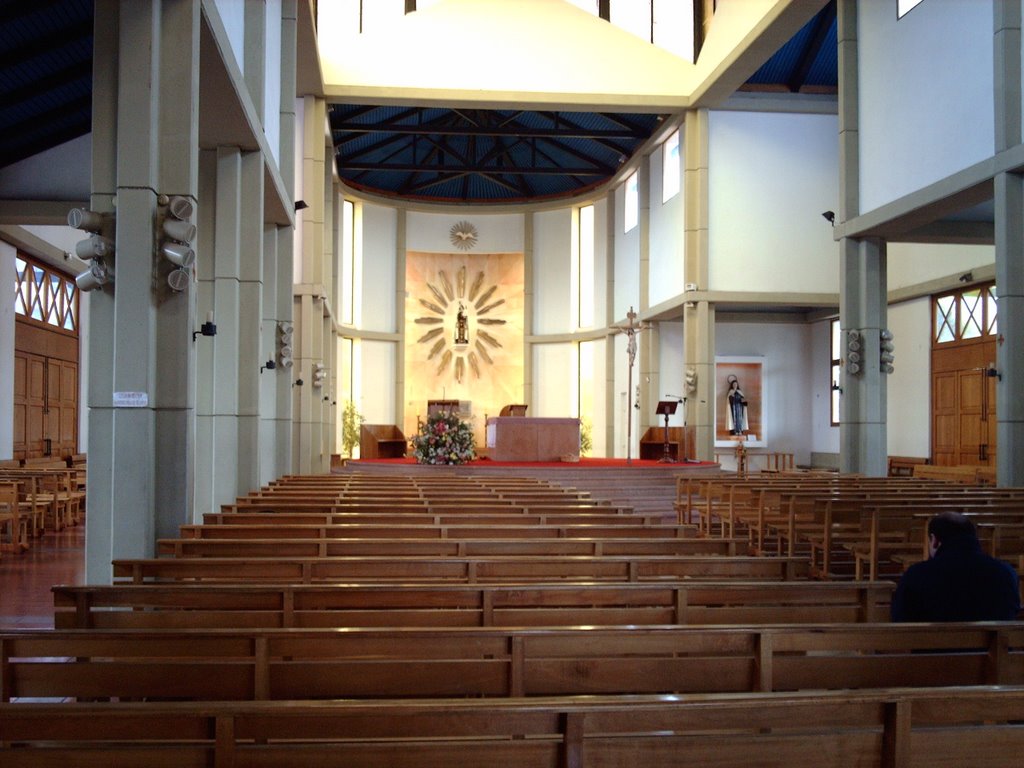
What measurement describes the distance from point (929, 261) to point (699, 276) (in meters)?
4.20

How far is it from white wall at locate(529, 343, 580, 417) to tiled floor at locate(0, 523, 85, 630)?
15.7 metres

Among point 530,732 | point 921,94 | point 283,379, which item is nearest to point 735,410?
point 921,94

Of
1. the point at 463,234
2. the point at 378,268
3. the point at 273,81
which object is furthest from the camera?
the point at 463,234

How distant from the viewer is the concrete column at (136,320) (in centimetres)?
544

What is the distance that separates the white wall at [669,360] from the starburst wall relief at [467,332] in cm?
548

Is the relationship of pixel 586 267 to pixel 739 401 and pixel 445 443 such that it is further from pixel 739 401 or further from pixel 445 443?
pixel 445 443

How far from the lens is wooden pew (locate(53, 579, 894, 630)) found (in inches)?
121

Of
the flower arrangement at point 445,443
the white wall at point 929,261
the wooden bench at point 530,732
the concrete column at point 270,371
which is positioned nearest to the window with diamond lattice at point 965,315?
the white wall at point 929,261

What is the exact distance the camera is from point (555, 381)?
979 inches

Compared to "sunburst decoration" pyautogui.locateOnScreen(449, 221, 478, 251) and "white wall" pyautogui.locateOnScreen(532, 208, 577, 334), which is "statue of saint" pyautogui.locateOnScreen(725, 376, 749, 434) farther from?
"sunburst decoration" pyautogui.locateOnScreen(449, 221, 478, 251)

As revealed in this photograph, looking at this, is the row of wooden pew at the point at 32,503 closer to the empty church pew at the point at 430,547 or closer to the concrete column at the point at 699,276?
the empty church pew at the point at 430,547

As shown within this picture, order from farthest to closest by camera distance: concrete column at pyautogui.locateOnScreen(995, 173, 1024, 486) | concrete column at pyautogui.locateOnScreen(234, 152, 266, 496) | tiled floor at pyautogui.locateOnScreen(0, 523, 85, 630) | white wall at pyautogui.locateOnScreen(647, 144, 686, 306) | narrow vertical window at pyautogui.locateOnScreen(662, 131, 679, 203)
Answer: narrow vertical window at pyautogui.locateOnScreen(662, 131, 679, 203), white wall at pyautogui.locateOnScreen(647, 144, 686, 306), concrete column at pyautogui.locateOnScreen(995, 173, 1024, 486), concrete column at pyautogui.locateOnScreen(234, 152, 266, 496), tiled floor at pyautogui.locateOnScreen(0, 523, 85, 630)

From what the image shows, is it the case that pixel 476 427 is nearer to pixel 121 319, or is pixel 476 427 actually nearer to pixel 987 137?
pixel 987 137

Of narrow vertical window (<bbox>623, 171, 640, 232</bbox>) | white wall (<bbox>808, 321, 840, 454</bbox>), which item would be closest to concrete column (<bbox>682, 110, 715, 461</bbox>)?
narrow vertical window (<bbox>623, 171, 640, 232</bbox>)
